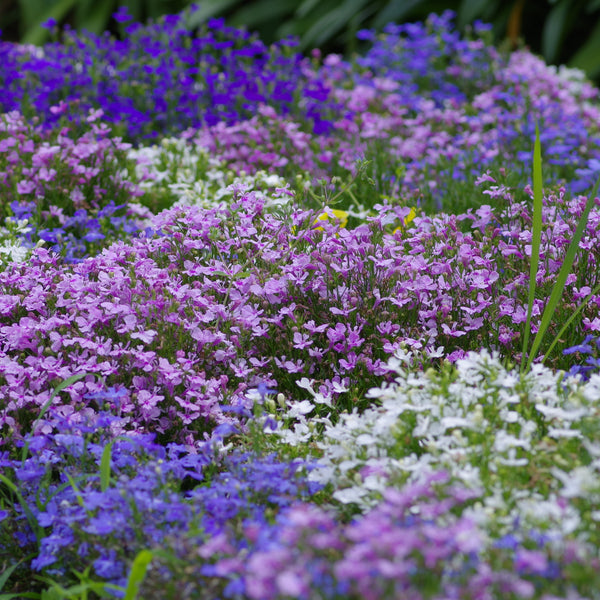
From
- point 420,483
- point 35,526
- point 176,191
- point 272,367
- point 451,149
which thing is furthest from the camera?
point 451,149

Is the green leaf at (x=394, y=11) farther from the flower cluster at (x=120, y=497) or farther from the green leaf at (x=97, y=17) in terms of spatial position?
the flower cluster at (x=120, y=497)

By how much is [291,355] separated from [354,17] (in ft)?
21.5

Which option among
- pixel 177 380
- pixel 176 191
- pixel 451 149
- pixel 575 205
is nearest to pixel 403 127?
→ pixel 451 149

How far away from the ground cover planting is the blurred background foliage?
2.94m

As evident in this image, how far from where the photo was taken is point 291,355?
3189 mm

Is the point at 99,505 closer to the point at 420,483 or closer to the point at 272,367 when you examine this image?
the point at 420,483

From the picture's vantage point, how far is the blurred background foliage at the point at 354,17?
8414mm

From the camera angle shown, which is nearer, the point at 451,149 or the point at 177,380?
the point at 177,380

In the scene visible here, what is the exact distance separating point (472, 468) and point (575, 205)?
1703 millimetres

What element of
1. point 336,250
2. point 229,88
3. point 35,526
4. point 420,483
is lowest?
point 35,526

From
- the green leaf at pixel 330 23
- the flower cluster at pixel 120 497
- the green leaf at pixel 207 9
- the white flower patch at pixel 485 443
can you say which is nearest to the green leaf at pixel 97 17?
the green leaf at pixel 207 9

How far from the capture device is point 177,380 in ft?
9.33

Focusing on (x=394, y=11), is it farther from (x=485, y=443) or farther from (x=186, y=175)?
(x=485, y=443)

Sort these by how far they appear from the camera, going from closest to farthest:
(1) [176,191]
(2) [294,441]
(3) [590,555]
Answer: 1. (3) [590,555]
2. (2) [294,441]
3. (1) [176,191]
